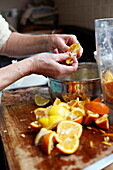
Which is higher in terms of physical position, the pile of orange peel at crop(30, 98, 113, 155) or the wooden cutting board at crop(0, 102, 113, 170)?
the pile of orange peel at crop(30, 98, 113, 155)

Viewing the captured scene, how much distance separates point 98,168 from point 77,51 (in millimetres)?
565

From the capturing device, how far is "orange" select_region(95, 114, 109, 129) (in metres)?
0.82

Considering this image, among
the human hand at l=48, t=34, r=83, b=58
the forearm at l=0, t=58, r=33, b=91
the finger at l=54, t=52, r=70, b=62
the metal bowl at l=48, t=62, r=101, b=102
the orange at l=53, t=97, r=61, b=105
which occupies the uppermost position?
the human hand at l=48, t=34, r=83, b=58

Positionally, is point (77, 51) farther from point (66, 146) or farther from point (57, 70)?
point (66, 146)

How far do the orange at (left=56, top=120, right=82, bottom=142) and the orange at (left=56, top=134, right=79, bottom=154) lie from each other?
2 cm

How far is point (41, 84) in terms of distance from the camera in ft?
→ 4.48

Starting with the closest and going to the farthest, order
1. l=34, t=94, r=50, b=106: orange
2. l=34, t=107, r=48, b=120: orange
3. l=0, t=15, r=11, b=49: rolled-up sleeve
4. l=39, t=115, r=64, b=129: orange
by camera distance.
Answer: l=39, t=115, r=64, b=129: orange → l=34, t=107, r=48, b=120: orange → l=34, t=94, r=50, b=106: orange → l=0, t=15, r=11, b=49: rolled-up sleeve

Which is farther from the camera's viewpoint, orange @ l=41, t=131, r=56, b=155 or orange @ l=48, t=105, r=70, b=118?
orange @ l=48, t=105, r=70, b=118

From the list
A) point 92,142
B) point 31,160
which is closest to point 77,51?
point 92,142

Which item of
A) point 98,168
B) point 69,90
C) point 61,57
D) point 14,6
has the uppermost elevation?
point 14,6

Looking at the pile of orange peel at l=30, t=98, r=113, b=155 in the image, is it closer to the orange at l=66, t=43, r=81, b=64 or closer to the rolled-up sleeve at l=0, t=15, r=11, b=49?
the orange at l=66, t=43, r=81, b=64

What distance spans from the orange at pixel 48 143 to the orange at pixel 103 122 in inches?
7.5

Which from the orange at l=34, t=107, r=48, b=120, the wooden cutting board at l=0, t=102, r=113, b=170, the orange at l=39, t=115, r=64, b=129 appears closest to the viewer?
the wooden cutting board at l=0, t=102, r=113, b=170

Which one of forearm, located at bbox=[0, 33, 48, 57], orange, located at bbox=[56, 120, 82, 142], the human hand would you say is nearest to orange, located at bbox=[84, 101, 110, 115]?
orange, located at bbox=[56, 120, 82, 142]
